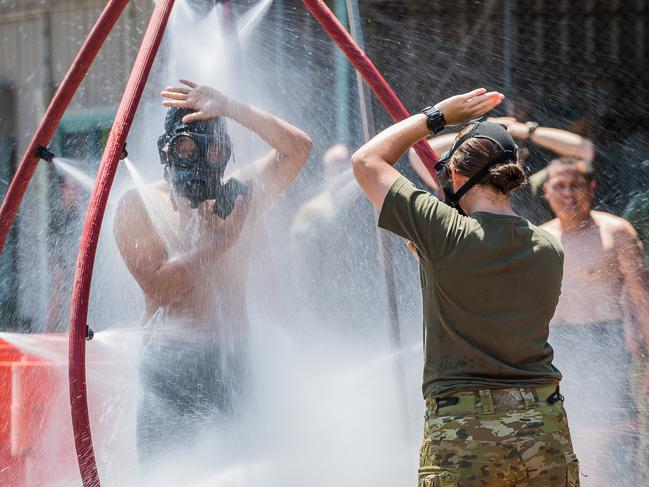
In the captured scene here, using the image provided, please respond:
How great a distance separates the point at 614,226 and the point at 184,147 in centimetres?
190

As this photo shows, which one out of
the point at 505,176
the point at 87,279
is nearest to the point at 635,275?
the point at 505,176

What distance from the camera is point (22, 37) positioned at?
7129 millimetres

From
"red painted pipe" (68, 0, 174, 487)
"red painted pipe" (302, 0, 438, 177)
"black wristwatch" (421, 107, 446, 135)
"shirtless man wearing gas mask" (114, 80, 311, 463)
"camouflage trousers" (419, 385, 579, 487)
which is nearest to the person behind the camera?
"camouflage trousers" (419, 385, 579, 487)

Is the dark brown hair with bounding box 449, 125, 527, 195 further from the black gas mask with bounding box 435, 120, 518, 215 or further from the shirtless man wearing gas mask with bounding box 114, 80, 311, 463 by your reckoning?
the shirtless man wearing gas mask with bounding box 114, 80, 311, 463

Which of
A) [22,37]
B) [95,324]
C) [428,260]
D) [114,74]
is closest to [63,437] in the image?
[95,324]

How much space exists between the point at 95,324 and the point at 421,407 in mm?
1684

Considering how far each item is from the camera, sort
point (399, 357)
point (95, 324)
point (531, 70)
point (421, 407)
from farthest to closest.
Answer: point (531, 70) < point (95, 324) < point (421, 407) < point (399, 357)

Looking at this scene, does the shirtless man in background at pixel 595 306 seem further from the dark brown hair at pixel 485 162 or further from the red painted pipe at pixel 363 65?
the dark brown hair at pixel 485 162

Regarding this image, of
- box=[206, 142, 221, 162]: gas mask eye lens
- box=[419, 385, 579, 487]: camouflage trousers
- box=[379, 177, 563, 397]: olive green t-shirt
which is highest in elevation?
box=[206, 142, 221, 162]: gas mask eye lens

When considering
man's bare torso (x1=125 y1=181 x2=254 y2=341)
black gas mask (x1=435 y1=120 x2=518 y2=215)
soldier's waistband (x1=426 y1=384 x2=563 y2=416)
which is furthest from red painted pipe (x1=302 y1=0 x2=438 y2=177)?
soldier's waistband (x1=426 y1=384 x2=563 y2=416)

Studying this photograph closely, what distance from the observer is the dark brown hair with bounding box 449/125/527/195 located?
6.44 ft

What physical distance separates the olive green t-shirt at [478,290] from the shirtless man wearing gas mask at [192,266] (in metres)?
1.11

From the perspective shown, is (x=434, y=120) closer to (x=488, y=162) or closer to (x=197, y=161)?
(x=488, y=162)

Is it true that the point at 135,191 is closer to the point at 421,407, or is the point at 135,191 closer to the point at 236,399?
the point at 236,399
